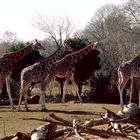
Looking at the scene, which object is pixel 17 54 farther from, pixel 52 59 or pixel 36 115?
pixel 36 115

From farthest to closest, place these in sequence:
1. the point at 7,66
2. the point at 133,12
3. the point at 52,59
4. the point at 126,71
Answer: the point at 133,12, the point at 7,66, the point at 52,59, the point at 126,71

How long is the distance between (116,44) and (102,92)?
466 inches

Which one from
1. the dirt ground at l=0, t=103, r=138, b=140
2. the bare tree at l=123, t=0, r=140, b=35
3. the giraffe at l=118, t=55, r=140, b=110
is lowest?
the dirt ground at l=0, t=103, r=138, b=140

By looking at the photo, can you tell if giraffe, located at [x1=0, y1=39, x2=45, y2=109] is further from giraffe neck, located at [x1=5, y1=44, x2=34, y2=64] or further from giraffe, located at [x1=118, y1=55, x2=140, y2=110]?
giraffe, located at [x1=118, y1=55, x2=140, y2=110]

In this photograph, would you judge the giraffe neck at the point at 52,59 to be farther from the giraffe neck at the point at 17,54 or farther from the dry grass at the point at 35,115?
the dry grass at the point at 35,115

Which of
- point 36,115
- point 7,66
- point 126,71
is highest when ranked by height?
point 7,66

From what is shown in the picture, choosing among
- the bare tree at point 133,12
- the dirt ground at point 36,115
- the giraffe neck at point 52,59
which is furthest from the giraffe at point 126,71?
the bare tree at point 133,12

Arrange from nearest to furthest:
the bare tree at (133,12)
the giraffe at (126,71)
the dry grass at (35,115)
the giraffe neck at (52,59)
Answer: the dry grass at (35,115) → the giraffe at (126,71) → the giraffe neck at (52,59) → the bare tree at (133,12)

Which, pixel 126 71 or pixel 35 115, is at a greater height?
pixel 126 71

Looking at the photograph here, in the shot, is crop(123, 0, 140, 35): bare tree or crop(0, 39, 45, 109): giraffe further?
crop(123, 0, 140, 35): bare tree

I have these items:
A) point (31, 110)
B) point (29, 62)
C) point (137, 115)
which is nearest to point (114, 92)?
point (29, 62)

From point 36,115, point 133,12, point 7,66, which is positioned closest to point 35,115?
point 36,115

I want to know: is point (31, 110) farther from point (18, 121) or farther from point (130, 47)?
point (130, 47)

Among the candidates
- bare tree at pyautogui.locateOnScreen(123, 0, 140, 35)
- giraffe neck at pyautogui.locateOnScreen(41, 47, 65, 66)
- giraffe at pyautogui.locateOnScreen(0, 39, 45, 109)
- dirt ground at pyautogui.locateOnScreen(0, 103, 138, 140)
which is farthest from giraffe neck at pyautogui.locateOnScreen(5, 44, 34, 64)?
bare tree at pyautogui.locateOnScreen(123, 0, 140, 35)
